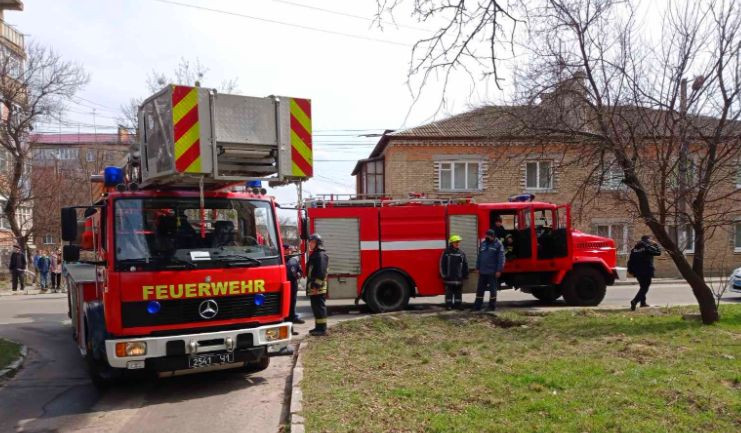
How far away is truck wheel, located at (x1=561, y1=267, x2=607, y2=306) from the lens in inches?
475

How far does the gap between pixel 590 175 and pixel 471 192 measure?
14631 mm

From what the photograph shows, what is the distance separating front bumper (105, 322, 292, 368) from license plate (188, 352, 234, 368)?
60mm

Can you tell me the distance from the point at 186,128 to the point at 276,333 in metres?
2.48

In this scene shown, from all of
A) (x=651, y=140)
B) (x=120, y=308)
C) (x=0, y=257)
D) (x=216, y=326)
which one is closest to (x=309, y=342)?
(x=216, y=326)

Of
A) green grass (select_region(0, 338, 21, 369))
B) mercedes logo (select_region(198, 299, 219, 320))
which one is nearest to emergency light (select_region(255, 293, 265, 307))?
mercedes logo (select_region(198, 299, 219, 320))

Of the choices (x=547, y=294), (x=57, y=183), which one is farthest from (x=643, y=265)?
(x=57, y=183)

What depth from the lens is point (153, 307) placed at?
219 inches

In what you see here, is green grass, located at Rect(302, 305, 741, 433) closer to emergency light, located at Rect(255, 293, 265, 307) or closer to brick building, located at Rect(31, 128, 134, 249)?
emergency light, located at Rect(255, 293, 265, 307)

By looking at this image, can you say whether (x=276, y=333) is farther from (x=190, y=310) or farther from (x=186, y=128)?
(x=186, y=128)

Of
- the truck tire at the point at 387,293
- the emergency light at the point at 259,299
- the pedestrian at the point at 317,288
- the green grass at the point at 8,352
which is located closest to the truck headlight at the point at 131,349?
the emergency light at the point at 259,299

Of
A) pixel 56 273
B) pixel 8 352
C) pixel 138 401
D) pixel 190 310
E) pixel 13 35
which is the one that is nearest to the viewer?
pixel 190 310

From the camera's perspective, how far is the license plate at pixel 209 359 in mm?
5703

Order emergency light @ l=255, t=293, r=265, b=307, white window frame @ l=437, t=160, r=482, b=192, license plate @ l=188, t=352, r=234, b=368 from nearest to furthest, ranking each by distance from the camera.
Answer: license plate @ l=188, t=352, r=234, b=368 < emergency light @ l=255, t=293, r=265, b=307 < white window frame @ l=437, t=160, r=482, b=192

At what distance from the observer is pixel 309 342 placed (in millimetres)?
8305
